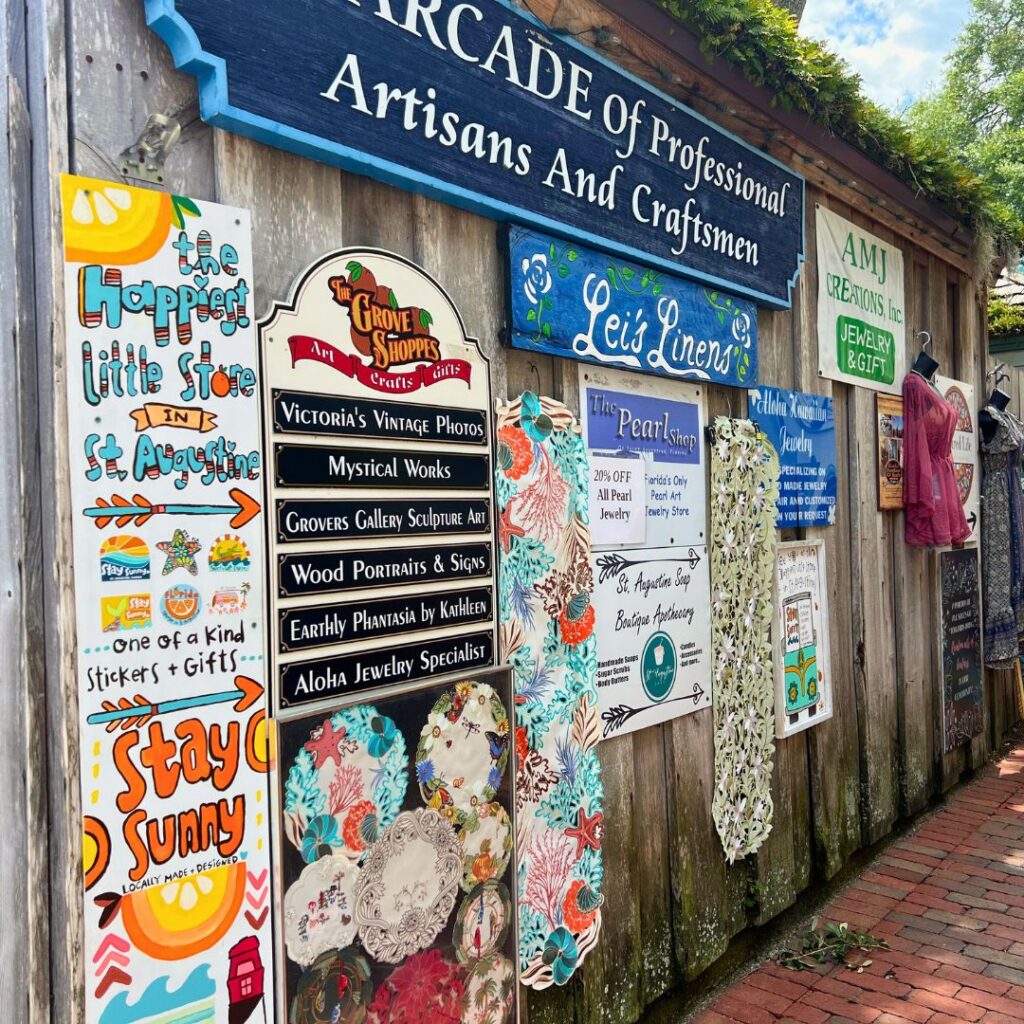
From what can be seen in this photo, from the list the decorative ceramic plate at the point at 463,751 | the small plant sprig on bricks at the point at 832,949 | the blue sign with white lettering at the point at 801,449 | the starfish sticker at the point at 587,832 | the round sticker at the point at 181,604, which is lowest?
the small plant sprig on bricks at the point at 832,949

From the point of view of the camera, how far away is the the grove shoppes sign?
6.03 feet

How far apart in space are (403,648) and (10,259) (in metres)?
1.13

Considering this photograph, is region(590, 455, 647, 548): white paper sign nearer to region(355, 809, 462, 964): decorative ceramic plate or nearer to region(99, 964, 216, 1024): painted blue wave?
region(355, 809, 462, 964): decorative ceramic plate

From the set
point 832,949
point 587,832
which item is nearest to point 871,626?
point 832,949

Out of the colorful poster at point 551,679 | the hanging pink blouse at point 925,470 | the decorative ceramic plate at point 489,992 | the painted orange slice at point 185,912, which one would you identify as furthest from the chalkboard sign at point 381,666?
the hanging pink blouse at point 925,470

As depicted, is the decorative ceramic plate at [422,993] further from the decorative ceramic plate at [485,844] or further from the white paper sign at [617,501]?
the white paper sign at [617,501]

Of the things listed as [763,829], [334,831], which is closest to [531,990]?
[334,831]

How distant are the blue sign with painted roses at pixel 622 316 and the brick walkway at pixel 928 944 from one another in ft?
7.51

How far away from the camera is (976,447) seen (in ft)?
19.4

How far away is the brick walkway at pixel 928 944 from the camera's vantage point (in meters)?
3.22

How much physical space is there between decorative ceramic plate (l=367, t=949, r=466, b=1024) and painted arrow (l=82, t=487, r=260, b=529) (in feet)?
3.79

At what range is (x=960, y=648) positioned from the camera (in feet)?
18.3

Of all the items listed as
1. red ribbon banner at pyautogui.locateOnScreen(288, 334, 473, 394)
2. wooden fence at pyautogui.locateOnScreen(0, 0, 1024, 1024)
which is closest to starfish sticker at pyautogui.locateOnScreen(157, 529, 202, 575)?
wooden fence at pyautogui.locateOnScreen(0, 0, 1024, 1024)

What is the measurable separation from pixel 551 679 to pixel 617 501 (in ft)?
2.07
